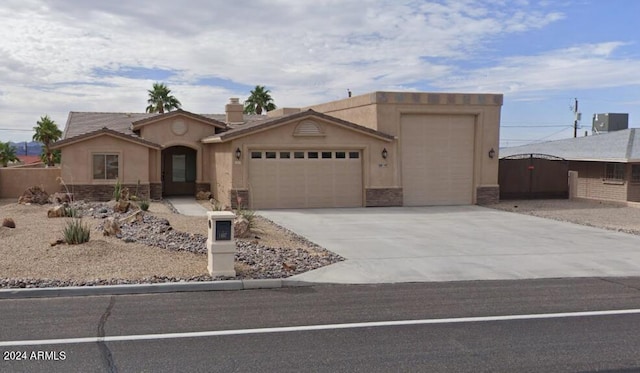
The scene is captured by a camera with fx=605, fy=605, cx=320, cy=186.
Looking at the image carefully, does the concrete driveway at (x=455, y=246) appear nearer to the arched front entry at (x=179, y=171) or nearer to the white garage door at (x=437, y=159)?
the white garage door at (x=437, y=159)

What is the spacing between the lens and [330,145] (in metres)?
23.2

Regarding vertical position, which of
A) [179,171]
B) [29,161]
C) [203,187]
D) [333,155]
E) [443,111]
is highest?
[443,111]

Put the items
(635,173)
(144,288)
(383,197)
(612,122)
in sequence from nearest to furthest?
(144,288)
(383,197)
(635,173)
(612,122)

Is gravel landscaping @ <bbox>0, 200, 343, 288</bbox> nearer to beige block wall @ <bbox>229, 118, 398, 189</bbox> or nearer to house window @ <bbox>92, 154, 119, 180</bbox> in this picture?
beige block wall @ <bbox>229, 118, 398, 189</bbox>

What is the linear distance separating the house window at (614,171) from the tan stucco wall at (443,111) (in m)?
6.32

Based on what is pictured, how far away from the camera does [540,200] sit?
91.6 ft

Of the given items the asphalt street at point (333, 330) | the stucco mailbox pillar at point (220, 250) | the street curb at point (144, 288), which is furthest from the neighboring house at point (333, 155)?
the asphalt street at point (333, 330)

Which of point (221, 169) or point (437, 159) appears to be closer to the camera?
point (221, 169)

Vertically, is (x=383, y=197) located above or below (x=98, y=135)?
below

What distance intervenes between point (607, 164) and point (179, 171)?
20054 mm

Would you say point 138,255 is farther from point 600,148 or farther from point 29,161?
point 29,161

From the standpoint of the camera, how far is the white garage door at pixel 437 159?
24609 millimetres

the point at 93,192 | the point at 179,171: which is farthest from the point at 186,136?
the point at 93,192

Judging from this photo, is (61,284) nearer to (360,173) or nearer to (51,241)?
(51,241)
